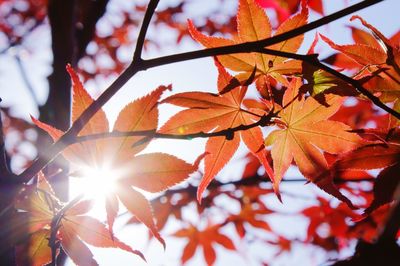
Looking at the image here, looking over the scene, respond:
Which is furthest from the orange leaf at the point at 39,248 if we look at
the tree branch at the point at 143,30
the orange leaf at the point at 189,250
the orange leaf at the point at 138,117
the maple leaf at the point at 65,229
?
the orange leaf at the point at 189,250

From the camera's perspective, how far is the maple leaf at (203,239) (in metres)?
2.54

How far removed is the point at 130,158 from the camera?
796mm

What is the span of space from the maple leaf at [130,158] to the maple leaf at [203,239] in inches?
71.2

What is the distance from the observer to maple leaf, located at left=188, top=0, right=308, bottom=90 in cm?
73

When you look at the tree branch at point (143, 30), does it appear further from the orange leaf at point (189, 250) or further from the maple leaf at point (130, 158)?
the orange leaf at point (189, 250)

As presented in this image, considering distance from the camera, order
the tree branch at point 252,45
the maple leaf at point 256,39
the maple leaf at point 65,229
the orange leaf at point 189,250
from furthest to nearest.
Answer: the orange leaf at point 189,250
the maple leaf at point 65,229
the maple leaf at point 256,39
the tree branch at point 252,45

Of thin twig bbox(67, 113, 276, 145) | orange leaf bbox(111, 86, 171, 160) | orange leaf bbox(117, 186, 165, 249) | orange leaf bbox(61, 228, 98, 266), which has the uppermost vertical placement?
orange leaf bbox(111, 86, 171, 160)

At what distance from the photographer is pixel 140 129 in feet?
2.46

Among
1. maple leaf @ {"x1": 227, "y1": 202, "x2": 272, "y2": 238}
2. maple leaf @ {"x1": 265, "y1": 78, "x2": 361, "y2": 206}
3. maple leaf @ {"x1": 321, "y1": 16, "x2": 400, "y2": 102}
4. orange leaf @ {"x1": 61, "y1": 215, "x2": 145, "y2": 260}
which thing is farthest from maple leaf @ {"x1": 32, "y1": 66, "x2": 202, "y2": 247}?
maple leaf @ {"x1": 227, "y1": 202, "x2": 272, "y2": 238}

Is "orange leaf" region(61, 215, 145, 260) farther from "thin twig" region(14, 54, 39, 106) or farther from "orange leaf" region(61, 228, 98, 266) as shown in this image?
"thin twig" region(14, 54, 39, 106)

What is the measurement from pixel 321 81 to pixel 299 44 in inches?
3.6

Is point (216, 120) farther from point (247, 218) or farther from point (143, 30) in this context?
point (247, 218)

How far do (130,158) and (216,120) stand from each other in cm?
21

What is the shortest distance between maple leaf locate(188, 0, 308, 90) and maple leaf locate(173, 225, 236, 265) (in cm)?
188
